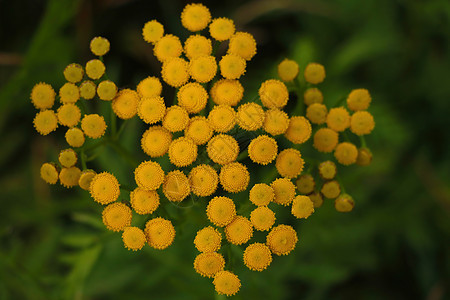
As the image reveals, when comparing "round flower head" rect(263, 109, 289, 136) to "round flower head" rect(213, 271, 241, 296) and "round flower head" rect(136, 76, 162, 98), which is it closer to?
"round flower head" rect(136, 76, 162, 98)

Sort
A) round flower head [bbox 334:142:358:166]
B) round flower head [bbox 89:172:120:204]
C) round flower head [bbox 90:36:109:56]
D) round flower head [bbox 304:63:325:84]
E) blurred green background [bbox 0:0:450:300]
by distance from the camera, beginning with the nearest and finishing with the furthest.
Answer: round flower head [bbox 89:172:120:204] < round flower head [bbox 90:36:109:56] < round flower head [bbox 334:142:358:166] < round flower head [bbox 304:63:325:84] < blurred green background [bbox 0:0:450:300]

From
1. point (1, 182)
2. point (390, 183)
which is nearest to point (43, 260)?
point (1, 182)

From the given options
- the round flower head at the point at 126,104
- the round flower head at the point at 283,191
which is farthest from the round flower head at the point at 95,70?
the round flower head at the point at 283,191

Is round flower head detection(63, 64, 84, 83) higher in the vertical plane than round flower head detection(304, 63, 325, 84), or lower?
lower

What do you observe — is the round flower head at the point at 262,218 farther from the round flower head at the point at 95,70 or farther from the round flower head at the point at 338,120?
the round flower head at the point at 95,70

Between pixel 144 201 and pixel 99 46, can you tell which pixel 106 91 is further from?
pixel 144 201

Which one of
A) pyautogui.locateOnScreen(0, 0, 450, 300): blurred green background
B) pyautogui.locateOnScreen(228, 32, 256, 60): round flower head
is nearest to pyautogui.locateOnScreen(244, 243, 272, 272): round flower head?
pyautogui.locateOnScreen(228, 32, 256, 60): round flower head
